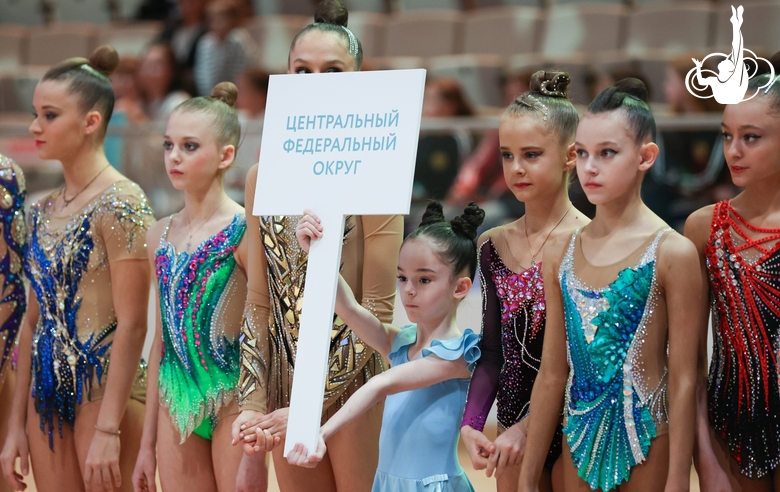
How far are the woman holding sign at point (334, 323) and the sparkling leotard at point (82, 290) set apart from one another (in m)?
0.54

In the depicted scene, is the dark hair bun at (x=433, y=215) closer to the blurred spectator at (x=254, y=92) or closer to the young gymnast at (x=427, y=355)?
the young gymnast at (x=427, y=355)

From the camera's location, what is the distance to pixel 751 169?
2014 millimetres

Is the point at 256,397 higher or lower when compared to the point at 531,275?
lower

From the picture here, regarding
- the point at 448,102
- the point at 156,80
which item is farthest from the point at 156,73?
the point at 448,102

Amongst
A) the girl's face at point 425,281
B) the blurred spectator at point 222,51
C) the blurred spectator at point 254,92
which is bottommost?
the girl's face at point 425,281

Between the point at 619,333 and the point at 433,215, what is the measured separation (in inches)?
23.7

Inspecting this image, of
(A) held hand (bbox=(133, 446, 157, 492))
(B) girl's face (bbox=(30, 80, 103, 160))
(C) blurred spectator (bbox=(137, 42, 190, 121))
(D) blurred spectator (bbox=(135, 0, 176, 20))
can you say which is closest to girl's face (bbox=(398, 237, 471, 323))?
(A) held hand (bbox=(133, 446, 157, 492))

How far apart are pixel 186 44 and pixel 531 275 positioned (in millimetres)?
4877

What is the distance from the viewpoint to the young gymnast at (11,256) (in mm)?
2984

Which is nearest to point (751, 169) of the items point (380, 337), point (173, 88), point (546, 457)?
point (546, 457)

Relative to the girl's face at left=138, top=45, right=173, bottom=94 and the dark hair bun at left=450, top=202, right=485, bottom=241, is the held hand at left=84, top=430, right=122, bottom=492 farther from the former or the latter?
the girl's face at left=138, top=45, right=173, bottom=94

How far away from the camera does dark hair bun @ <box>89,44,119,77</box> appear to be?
287cm

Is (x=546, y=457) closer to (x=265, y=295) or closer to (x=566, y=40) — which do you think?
(x=265, y=295)

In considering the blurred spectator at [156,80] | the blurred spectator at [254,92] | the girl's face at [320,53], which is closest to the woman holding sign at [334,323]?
the girl's face at [320,53]
